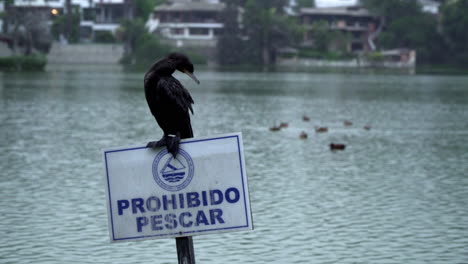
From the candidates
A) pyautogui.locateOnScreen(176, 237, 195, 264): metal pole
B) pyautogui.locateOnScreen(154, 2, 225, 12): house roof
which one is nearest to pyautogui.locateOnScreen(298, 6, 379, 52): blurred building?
pyautogui.locateOnScreen(154, 2, 225, 12): house roof

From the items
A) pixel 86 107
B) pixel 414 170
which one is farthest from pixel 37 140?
pixel 86 107

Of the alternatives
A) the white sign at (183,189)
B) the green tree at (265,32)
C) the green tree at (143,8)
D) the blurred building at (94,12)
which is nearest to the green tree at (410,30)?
the green tree at (265,32)

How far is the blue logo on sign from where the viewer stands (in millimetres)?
6816

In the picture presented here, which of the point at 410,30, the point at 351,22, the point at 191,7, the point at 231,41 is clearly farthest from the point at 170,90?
the point at 351,22

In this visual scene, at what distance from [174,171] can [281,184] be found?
12843mm

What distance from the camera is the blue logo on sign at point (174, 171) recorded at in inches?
268

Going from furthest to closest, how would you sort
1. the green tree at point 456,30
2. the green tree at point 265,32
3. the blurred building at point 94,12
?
the blurred building at point 94,12
the green tree at point 456,30
the green tree at point 265,32

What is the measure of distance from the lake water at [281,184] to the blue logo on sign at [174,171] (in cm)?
584

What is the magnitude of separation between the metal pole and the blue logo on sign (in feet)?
1.84

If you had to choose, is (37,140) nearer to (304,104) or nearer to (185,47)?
(304,104)

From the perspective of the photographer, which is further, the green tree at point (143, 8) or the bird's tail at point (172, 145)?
the green tree at point (143, 8)

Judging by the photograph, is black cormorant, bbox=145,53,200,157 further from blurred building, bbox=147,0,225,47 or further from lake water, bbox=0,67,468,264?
blurred building, bbox=147,0,225,47

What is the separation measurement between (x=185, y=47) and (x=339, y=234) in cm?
10941

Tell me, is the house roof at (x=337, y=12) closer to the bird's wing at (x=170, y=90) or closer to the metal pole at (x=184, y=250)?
the bird's wing at (x=170, y=90)
